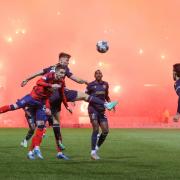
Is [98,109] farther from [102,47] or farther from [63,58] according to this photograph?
[102,47]

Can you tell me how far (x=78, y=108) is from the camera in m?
66.7

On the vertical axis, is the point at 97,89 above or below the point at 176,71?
below

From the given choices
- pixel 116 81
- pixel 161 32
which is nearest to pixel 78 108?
pixel 116 81

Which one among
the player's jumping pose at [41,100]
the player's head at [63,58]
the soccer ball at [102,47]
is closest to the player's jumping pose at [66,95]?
the player's head at [63,58]

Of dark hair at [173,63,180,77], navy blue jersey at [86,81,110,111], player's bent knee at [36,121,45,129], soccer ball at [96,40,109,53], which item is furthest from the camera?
soccer ball at [96,40,109,53]

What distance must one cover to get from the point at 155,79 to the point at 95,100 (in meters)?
68.9

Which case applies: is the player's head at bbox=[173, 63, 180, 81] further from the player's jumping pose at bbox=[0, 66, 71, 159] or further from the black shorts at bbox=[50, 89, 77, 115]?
the black shorts at bbox=[50, 89, 77, 115]

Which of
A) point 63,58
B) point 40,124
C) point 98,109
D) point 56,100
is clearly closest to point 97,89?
point 98,109

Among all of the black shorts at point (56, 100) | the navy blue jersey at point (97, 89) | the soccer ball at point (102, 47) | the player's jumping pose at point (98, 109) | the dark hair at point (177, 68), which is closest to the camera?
the dark hair at point (177, 68)

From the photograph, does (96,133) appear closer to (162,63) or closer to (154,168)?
(154,168)

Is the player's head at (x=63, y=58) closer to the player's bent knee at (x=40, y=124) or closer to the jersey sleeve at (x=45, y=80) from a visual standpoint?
the jersey sleeve at (x=45, y=80)

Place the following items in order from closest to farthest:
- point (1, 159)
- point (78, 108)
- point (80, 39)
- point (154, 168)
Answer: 1. point (154, 168)
2. point (1, 159)
3. point (78, 108)
4. point (80, 39)

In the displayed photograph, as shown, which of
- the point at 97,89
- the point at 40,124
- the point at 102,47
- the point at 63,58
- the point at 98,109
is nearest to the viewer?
the point at 40,124

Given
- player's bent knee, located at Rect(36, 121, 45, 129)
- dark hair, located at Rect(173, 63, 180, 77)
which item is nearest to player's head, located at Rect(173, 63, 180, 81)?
dark hair, located at Rect(173, 63, 180, 77)
